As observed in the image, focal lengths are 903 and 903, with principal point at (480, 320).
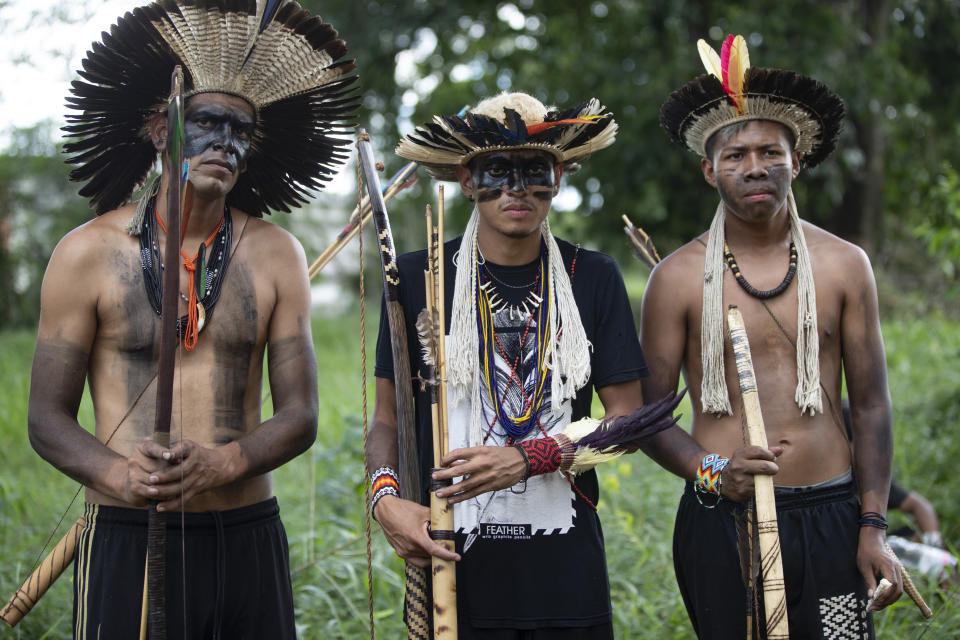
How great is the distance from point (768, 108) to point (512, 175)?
1054 mm

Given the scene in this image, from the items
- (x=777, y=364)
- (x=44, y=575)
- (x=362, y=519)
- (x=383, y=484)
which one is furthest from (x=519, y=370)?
(x=362, y=519)

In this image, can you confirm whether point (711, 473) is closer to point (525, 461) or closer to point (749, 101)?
point (525, 461)

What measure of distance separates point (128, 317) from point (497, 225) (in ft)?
3.97

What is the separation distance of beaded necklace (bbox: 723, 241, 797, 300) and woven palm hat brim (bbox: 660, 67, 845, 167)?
46cm

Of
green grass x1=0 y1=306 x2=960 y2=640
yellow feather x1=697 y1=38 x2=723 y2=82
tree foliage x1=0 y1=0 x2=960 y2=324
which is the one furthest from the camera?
tree foliage x1=0 y1=0 x2=960 y2=324

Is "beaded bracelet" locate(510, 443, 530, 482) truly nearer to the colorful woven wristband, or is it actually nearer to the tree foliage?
the colorful woven wristband

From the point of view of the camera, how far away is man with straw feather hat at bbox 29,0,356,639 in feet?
9.07

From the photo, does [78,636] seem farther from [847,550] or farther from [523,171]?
[847,550]

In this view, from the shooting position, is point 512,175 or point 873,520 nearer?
point 512,175

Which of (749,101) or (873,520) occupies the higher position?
(749,101)

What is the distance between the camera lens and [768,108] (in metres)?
3.28

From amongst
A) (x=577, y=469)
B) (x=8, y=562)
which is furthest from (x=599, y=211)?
(x=577, y=469)

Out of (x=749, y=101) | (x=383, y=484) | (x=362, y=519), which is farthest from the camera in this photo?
(x=362, y=519)

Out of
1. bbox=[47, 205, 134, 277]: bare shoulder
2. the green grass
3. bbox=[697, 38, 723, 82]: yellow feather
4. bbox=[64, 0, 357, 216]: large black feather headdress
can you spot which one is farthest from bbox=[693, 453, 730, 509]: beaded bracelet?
bbox=[47, 205, 134, 277]: bare shoulder
